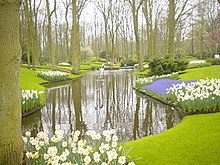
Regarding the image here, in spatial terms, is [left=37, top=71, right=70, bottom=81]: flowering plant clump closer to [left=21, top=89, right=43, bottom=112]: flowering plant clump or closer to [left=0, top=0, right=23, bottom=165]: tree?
[left=21, top=89, right=43, bottom=112]: flowering plant clump

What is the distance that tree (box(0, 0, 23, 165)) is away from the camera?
325 centimetres

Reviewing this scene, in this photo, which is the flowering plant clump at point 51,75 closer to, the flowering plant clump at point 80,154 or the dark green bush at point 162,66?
the dark green bush at point 162,66

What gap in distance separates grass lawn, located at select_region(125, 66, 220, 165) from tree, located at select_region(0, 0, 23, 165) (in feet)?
6.88

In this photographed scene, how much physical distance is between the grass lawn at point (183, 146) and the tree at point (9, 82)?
2.10m

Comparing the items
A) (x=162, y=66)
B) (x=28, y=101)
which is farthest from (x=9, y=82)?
(x=162, y=66)

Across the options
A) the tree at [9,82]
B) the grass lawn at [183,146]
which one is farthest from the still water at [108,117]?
the tree at [9,82]

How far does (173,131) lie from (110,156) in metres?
3.37

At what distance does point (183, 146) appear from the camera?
493 centimetres

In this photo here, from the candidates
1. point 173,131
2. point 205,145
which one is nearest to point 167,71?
point 173,131

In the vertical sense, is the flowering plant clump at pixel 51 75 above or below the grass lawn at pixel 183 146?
above

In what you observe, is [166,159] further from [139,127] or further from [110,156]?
[139,127]

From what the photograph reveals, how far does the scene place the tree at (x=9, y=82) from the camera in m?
3.25

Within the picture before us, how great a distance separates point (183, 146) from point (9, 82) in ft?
11.3

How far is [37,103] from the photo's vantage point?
32.7ft
